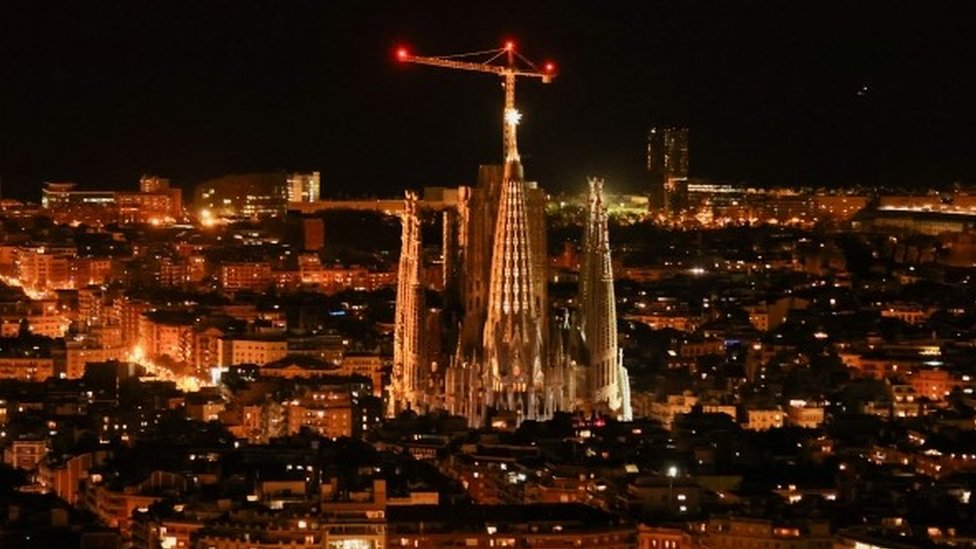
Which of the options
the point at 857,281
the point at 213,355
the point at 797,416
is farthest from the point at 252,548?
the point at 857,281

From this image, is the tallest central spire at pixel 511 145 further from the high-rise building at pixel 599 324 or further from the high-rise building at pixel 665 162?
the high-rise building at pixel 665 162

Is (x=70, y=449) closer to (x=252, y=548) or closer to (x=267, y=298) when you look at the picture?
(x=252, y=548)

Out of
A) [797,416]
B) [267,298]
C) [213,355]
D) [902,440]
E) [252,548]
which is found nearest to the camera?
[252,548]

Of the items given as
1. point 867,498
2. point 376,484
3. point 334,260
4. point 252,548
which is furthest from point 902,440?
point 334,260

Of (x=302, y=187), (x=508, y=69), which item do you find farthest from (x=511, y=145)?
(x=302, y=187)

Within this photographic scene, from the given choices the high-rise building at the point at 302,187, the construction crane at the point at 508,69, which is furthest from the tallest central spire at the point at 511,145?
the high-rise building at the point at 302,187

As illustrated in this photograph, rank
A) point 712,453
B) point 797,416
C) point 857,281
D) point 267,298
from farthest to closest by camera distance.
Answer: point 857,281 < point 267,298 < point 797,416 < point 712,453

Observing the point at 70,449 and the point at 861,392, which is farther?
the point at 861,392
